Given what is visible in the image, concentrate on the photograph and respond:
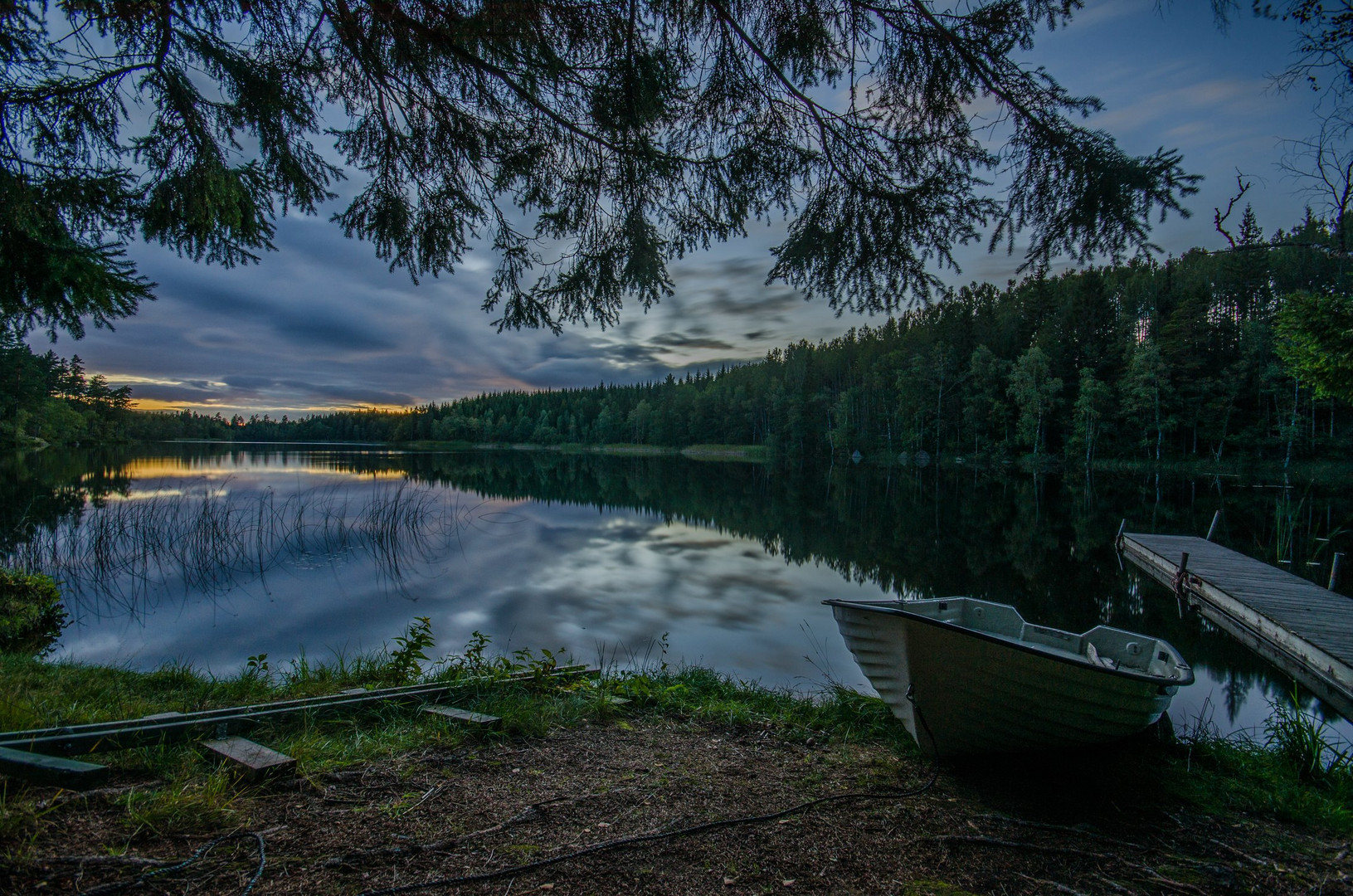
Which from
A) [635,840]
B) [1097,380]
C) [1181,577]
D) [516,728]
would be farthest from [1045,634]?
[1097,380]

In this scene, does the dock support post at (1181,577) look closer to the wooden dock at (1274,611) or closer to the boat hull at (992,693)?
the wooden dock at (1274,611)

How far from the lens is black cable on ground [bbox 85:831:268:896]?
2.09 metres

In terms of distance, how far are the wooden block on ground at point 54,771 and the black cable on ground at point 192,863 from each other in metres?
0.73

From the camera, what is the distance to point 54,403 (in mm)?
58531

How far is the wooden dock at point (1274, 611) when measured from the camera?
7051 millimetres

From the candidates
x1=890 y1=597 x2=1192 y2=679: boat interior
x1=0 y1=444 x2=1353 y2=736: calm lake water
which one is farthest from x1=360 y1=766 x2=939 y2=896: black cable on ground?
x1=0 y1=444 x2=1353 y2=736: calm lake water

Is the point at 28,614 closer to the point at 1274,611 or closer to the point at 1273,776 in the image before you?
the point at 1273,776

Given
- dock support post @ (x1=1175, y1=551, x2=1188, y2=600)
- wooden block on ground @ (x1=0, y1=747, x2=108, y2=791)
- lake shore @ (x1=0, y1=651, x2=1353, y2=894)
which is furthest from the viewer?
dock support post @ (x1=1175, y1=551, x2=1188, y2=600)

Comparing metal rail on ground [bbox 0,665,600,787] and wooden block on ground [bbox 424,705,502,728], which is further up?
metal rail on ground [bbox 0,665,600,787]

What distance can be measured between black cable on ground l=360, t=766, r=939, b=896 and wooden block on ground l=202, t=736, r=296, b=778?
1208 millimetres

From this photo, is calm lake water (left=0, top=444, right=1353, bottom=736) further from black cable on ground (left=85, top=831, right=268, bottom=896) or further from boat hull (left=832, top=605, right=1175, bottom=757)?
black cable on ground (left=85, top=831, right=268, bottom=896)

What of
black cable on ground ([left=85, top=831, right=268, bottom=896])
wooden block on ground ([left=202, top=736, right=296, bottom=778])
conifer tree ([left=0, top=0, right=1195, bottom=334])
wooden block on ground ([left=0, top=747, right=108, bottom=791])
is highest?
conifer tree ([left=0, top=0, right=1195, bottom=334])

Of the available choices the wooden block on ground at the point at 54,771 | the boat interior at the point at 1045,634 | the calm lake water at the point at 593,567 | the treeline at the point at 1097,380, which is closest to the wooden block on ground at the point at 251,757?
the wooden block on ground at the point at 54,771

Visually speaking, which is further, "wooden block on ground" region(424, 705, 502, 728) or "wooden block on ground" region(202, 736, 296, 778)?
"wooden block on ground" region(424, 705, 502, 728)
